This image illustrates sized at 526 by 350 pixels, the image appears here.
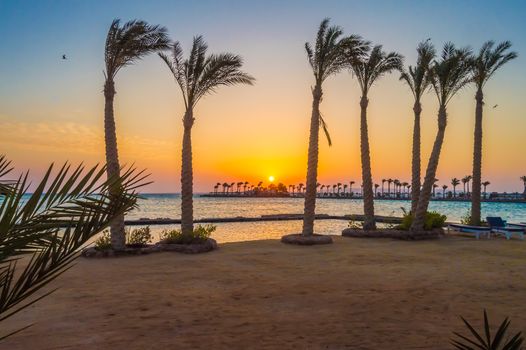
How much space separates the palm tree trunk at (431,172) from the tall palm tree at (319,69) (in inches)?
204

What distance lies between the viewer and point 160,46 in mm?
15945

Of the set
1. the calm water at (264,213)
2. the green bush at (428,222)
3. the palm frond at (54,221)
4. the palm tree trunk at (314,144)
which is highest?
the palm tree trunk at (314,144)

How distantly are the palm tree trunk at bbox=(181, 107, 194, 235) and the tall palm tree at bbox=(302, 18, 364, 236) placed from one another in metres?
5.33

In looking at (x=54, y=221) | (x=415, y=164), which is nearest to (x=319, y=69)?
(x=415, y=164)

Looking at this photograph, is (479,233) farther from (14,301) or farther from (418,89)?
(14,301)

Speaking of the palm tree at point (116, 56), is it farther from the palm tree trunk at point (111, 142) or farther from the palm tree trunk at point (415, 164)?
the palm tree trunk at point (415, 164)

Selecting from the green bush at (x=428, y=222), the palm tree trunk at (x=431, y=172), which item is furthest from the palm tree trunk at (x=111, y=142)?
the green bush at (x=428, y=222)

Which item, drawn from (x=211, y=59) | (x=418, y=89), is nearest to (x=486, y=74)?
(x=418, y=89)

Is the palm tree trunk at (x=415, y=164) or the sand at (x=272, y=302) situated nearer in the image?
the sand at (x=272, y=302)

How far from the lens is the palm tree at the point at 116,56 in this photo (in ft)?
48.2

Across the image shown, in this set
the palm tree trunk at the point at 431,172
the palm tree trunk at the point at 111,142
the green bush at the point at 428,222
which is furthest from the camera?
the green bush at the point at 428,222

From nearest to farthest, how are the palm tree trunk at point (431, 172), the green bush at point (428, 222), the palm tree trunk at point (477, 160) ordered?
the palm tree trunk at point (431, 172)
the green bush at point (428, 222)
the palm tree trunk at point (477, 160)

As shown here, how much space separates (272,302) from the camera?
8.19 metres

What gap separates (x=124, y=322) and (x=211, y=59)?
12.6 meters
